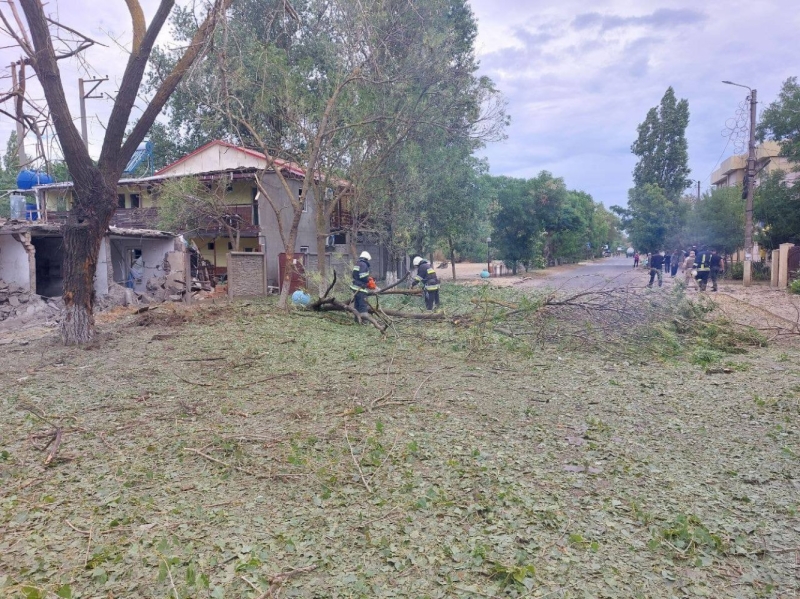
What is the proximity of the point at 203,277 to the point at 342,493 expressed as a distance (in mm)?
20893

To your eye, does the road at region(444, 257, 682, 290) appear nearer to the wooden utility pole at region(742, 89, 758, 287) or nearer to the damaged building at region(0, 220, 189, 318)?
the wooden utility pole at region(742, 89, 758, 287)

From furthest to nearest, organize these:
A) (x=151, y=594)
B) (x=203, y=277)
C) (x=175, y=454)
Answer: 1. (x=203, y=277)
2. (x=175, y=454)
3. (x=151, y=594)

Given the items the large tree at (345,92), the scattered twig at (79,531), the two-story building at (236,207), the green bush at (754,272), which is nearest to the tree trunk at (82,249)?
the large tree at (345,92)

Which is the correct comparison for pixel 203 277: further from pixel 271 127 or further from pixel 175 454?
pixel 175 454

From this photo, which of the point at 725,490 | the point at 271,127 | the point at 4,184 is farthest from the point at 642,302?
the point at 4,184

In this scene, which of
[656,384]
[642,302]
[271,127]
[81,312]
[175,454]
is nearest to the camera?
[175,454]

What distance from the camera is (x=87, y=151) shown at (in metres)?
8.34

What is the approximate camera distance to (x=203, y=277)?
23031 millimetres

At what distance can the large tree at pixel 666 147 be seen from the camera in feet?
140

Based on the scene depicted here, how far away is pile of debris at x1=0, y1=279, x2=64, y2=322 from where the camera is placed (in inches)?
553

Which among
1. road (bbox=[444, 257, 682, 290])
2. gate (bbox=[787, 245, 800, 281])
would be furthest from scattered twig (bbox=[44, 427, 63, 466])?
gate (bbox=[787, 245, 800, 281])

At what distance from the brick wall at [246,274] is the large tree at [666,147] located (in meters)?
34.0

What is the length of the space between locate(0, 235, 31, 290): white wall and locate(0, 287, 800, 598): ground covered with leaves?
871 centimetres

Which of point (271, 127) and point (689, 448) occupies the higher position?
point (271, 127)
